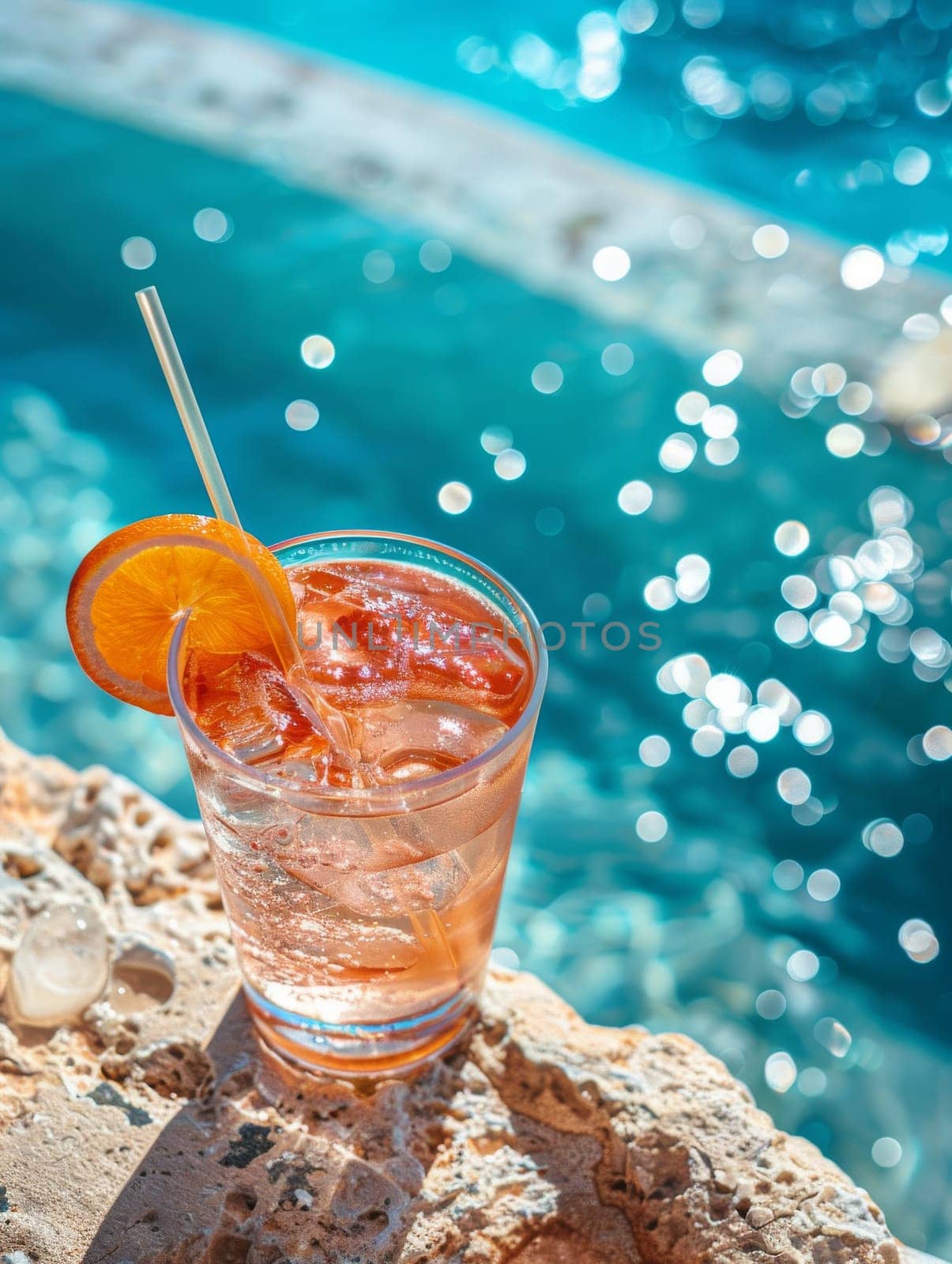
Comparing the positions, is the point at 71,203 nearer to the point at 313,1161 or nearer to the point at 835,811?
the point at 835,811

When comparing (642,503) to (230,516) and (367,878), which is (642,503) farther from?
(367,878)

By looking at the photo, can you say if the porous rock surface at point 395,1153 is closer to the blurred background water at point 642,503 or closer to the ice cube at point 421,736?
the ice cube at point 421,736

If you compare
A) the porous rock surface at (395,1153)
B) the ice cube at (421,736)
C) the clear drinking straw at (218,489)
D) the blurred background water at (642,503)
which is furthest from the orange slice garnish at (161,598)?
the blurred background water at (642,503)

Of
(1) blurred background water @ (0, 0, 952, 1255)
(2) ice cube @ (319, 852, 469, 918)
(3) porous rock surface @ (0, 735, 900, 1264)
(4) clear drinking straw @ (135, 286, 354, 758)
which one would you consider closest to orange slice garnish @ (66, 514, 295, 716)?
(4) clear drinking straw @ (135, 286, 354, 758)

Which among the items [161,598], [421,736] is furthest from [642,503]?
[161,598]

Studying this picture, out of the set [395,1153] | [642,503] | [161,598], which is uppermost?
[161,598]
